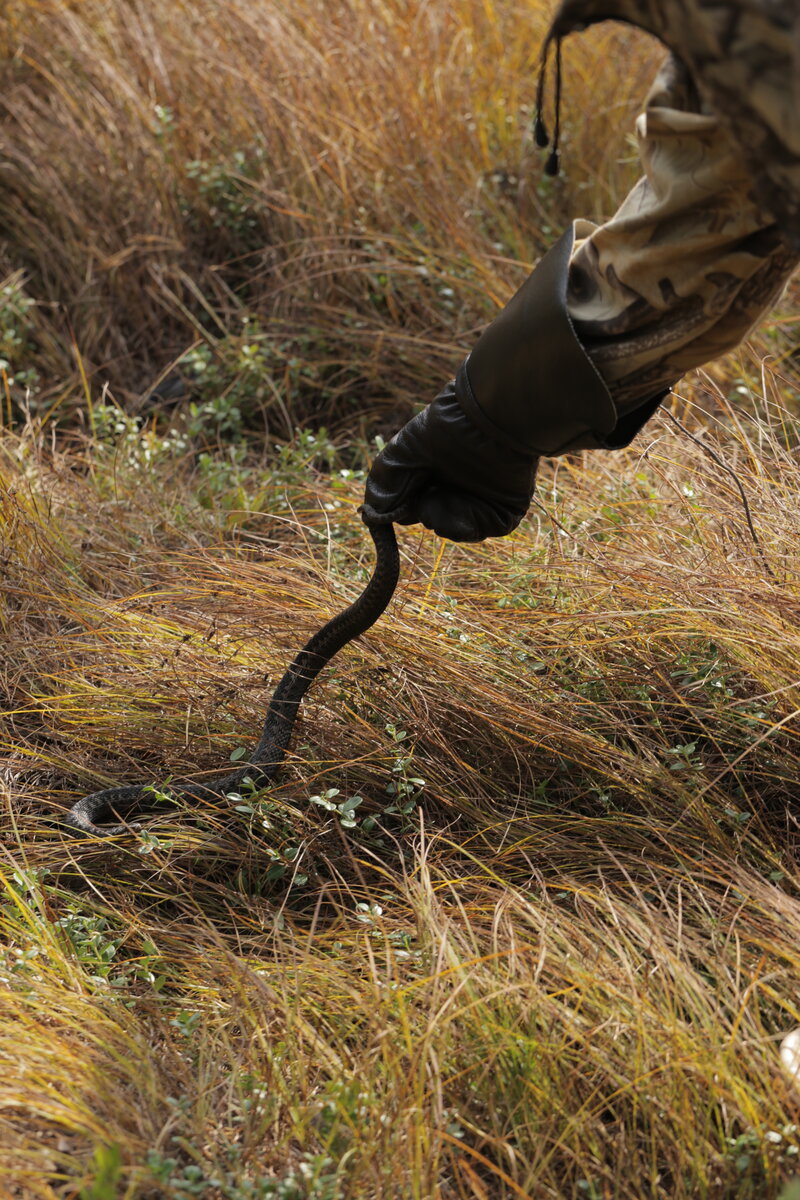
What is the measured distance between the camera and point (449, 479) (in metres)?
1.86

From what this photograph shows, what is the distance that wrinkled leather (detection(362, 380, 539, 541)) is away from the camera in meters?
1.78

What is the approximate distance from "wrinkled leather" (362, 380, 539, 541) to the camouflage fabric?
0.61ft

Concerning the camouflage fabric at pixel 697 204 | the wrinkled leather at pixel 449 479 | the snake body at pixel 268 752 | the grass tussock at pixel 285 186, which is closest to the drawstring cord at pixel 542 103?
the camouflage fabric at pixel 697 204

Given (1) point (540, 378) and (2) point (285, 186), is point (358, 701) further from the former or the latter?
(2) point (285, 186)

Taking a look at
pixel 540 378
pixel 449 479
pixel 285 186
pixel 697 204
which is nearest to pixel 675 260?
pixel 697 204

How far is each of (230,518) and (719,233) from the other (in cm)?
174

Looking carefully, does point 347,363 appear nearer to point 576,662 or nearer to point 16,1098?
point 576,662

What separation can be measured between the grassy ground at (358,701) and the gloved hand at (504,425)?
43cm

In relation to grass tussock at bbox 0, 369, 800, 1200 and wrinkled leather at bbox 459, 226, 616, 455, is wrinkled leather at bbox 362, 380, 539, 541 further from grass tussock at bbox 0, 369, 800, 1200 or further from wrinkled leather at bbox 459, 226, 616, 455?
grass tussock at bbox 0, 369, 800, 1200

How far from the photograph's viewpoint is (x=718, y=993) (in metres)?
1.71

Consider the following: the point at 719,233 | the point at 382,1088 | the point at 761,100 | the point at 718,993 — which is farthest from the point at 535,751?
the point at 761,100

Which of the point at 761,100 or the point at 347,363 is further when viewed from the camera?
the point at 347,363

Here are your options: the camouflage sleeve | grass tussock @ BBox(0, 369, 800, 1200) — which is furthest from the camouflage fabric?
grass tussock @ BBox(0, 369, 800, 1200)

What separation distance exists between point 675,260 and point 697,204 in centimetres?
7
